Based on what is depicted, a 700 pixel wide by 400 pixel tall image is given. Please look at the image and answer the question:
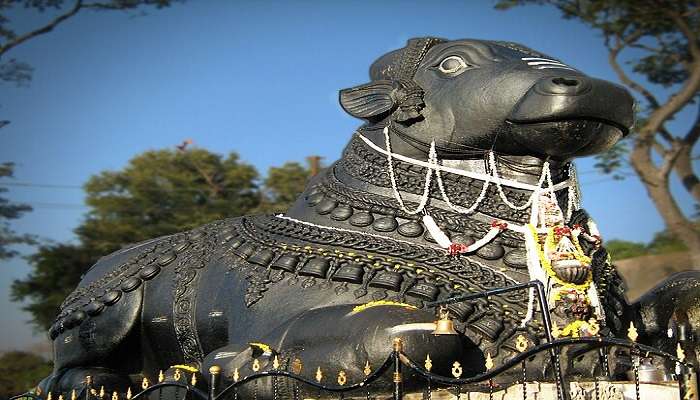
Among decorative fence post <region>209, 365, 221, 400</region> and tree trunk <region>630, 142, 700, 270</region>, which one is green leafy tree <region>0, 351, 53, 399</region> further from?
decorative fence post <region>209, 365, 221, 400</region>

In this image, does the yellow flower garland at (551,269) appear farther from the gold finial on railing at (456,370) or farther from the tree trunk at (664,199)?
the tree trunk at (664,199)

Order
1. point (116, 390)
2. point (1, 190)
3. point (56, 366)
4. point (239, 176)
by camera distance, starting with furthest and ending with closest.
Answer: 1. point (239, 176)
2. point (1, 190)
3. point (56, 366)
4. point (116, 390)

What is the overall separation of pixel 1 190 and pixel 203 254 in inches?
657

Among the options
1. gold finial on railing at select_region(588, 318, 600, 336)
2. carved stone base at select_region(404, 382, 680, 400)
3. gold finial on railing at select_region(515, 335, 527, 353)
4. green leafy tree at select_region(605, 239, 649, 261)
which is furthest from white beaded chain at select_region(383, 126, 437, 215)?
green leafy tree at select_region(605, 239, 649, 261)

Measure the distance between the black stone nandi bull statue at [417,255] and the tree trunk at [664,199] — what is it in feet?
33.4

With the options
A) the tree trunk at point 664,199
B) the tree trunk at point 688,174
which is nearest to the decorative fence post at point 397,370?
the tree trunk at point 664,199

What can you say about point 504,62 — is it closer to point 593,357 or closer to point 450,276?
point 450,276

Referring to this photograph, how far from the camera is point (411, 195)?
580cm

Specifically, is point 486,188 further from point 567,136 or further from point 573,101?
point 573,101

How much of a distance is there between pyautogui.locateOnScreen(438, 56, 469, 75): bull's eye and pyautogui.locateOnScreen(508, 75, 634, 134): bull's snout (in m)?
0.64

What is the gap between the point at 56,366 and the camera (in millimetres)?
6863

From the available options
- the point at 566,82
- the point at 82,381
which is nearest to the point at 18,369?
the point at 82,381

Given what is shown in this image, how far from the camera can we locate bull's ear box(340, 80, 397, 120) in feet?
19.9

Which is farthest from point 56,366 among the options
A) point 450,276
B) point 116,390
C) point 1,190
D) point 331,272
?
point 1,190
